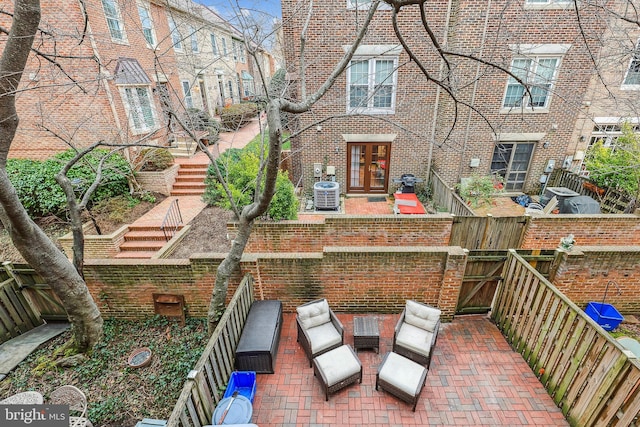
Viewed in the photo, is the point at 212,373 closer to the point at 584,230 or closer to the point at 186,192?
the point at 186,192

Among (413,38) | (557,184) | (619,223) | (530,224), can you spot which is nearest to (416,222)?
(530,224)

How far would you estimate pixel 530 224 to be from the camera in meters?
7.15

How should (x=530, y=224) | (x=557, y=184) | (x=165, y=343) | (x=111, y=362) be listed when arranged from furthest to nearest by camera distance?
(x=557, y=184) < (x=530, y=224) < (x=165, y=343) < (x=111, y=362)

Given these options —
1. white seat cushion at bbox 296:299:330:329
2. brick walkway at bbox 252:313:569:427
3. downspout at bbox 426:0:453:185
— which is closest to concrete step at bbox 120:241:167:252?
brick walkway at bbox 252:313:569:427

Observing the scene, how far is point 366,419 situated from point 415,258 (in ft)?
9.13

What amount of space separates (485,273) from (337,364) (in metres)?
3.48

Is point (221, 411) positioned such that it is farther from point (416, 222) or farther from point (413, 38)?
point (413, 38)

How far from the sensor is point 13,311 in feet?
18.5

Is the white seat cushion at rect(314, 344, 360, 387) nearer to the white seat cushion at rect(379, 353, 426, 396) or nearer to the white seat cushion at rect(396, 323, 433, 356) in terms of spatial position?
the white seat cushion at rect(379, 353, 426, 396)

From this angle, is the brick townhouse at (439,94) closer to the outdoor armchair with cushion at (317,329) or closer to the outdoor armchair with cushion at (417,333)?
the outdoor armchair with cushion at (417,333)

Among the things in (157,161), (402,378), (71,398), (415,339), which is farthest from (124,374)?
(157,161)

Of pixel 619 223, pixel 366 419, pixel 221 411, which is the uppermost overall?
pixel 619 223

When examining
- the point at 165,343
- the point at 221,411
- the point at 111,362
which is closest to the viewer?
the point at 221,411

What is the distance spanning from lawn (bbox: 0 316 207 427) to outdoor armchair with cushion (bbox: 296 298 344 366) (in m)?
1.98
